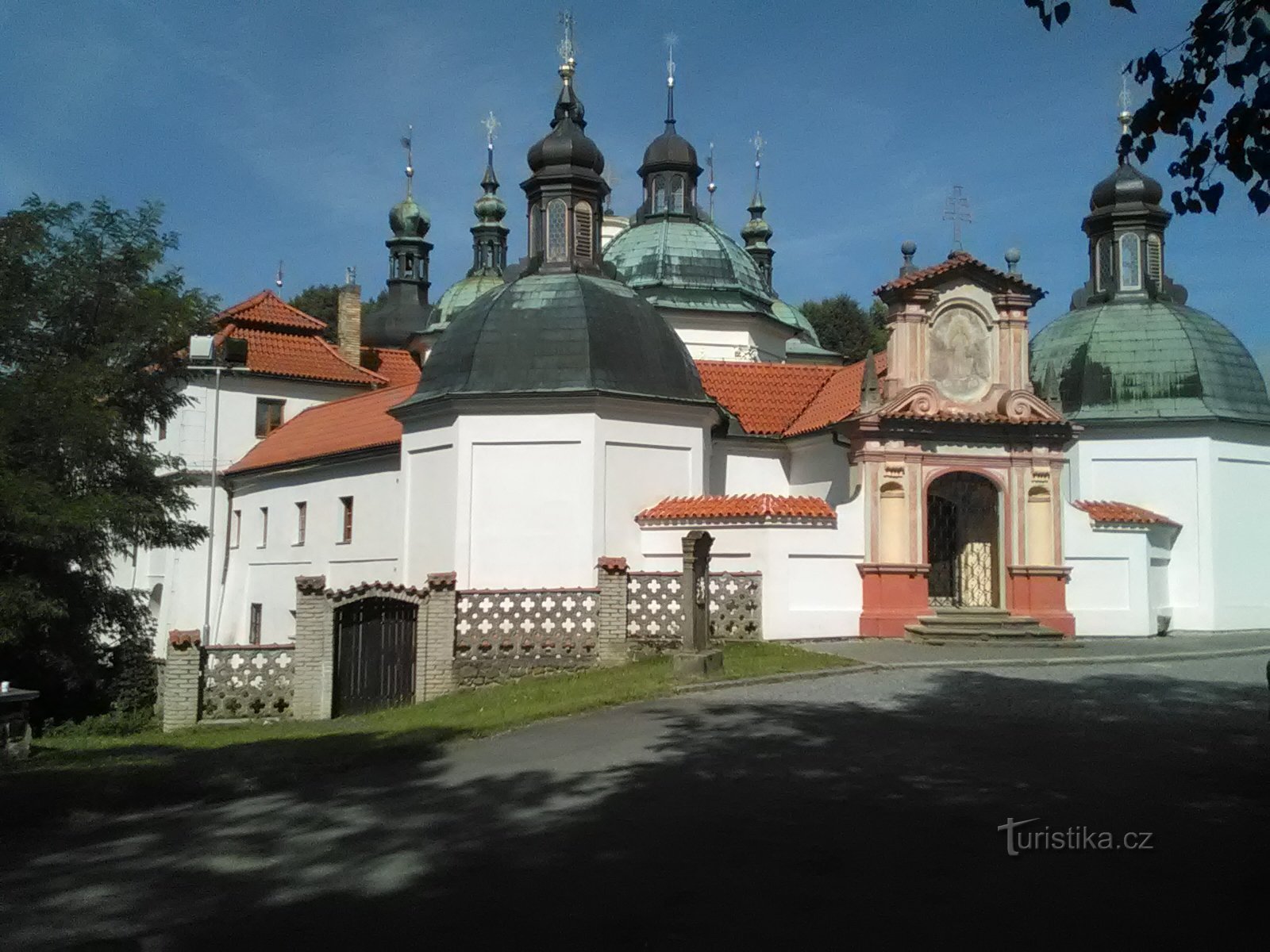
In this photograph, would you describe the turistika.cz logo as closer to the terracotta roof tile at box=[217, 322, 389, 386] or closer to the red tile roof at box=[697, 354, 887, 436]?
the red tile roof at box=[697, 354, 887, 436]

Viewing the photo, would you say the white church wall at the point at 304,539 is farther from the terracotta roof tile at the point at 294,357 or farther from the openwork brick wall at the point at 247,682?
the openwork brick wall at the point at 247,682

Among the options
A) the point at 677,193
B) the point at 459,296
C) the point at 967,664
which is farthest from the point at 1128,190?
the point at 459,296

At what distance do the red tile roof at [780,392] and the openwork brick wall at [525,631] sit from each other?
26.0ft

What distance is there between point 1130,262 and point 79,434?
2402 centimetres

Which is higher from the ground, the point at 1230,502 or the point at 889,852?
the point at 1230,502

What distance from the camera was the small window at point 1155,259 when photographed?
29.2 meters

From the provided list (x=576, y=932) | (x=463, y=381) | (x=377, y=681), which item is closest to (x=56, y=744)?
(x=377, y=681)

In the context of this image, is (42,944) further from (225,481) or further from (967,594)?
(225,481)

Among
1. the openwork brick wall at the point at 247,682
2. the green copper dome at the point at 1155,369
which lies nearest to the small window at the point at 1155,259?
the green copper dome at the point at 1155,369

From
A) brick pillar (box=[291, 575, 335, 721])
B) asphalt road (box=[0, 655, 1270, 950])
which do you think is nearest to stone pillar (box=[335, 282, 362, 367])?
brick pillar (box=[291, 575, 335, 721])

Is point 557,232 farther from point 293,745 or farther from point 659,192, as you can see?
point 293,745

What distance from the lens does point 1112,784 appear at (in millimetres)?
8594

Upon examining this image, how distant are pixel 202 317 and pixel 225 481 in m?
10.7

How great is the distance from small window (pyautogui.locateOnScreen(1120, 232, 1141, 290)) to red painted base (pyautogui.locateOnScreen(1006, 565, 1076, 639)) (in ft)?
33.0
